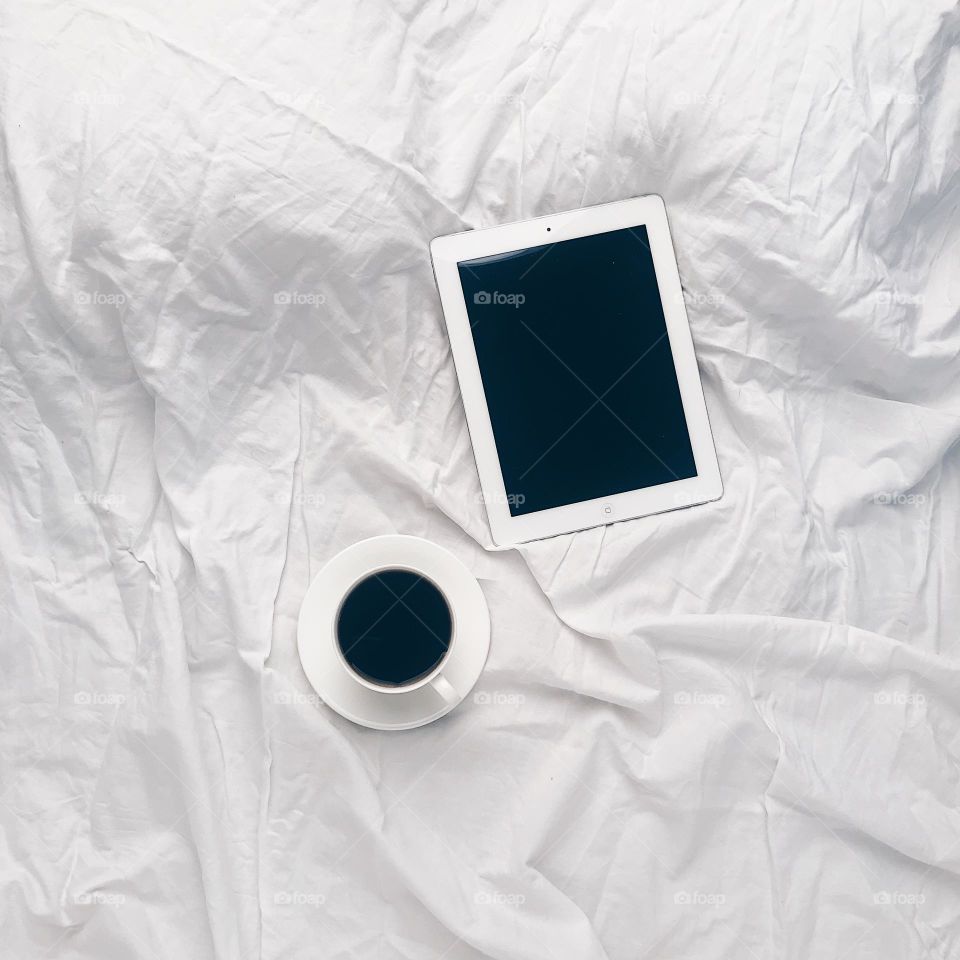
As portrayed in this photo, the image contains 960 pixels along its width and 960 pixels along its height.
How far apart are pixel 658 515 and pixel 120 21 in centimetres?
63

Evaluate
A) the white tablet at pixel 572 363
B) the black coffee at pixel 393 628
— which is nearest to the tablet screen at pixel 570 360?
the white tablet at pixel 572 363

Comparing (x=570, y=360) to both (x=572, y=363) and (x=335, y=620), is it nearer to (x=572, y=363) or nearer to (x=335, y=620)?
(x=572, y=363)

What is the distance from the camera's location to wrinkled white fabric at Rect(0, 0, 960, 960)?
77 cm

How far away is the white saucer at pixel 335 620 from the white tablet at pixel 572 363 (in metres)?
0.07

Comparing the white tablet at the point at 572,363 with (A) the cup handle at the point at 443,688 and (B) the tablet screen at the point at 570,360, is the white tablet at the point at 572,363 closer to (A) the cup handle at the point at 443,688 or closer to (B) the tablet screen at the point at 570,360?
(B) the tablet screen at the point at 570,360

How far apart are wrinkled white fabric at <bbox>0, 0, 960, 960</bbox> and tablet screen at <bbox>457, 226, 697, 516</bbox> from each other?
43 millimetres

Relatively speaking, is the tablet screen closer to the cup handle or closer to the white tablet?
the white tablet

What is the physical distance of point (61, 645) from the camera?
81 cm

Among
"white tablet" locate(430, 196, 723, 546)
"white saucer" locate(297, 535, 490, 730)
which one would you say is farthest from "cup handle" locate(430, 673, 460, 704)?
"white tablet" locate(430, 196, 723, 546)

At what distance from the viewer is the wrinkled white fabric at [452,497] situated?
77cm

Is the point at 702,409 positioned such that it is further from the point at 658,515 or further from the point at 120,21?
the point at 120,21

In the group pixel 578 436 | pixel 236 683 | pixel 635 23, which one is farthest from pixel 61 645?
pixel 635 23

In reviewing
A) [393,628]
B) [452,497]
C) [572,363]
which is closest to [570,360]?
[572,363]

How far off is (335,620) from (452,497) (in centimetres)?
16
